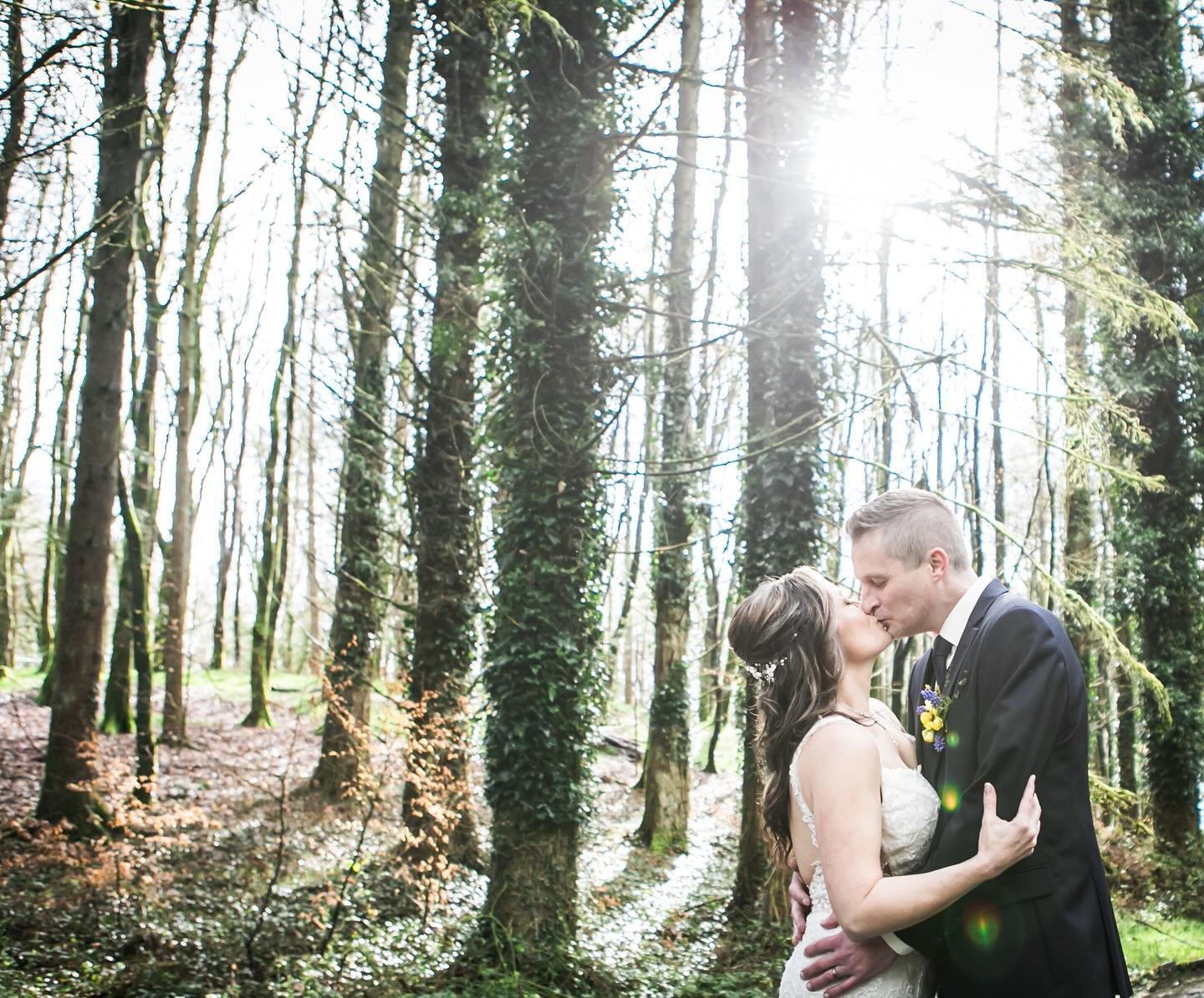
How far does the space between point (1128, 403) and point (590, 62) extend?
876cm

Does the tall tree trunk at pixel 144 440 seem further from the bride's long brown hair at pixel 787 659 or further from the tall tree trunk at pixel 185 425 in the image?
the bride's long brown hair at pixel 787 659

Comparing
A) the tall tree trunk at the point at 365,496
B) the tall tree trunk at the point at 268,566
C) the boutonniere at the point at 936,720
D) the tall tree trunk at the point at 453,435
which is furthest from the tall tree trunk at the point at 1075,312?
the tall tree trunk at the point at 268,566

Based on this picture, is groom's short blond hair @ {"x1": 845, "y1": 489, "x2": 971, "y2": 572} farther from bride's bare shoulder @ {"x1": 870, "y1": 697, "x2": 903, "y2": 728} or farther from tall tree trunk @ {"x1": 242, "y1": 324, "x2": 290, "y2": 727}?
tall tree trunk @ {"x1": 242, "y1": 324, "x2": 290, "y2": 727}

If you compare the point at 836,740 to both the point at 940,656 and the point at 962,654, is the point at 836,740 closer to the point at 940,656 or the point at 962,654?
the point at 962,654

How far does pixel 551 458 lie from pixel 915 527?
472cm

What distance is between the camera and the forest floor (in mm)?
6480

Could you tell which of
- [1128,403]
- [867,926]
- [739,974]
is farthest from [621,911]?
[1128,403]

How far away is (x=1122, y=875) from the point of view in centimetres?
1009

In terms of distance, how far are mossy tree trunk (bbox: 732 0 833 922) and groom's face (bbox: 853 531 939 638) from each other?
5435 mm

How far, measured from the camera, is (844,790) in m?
2.33

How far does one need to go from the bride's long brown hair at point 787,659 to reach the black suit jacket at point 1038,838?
41cm

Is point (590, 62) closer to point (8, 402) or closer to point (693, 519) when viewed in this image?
point (693, 519)

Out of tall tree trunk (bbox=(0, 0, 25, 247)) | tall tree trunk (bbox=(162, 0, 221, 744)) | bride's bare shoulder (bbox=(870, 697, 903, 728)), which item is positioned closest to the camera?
bride's bare shoulder (bbox=(870, 697, 903, 728))

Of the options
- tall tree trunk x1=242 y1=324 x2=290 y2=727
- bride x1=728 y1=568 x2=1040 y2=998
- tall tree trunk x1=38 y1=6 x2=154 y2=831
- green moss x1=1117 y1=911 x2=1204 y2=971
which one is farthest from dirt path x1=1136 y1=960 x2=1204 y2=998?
tall tree trunk x1=242 y1=324 x2=290 y2=727
